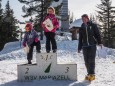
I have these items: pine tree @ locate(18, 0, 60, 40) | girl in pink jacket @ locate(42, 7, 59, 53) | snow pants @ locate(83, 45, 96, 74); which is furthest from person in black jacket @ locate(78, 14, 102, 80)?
pine tree @ locate(18, 0, 60, 40)

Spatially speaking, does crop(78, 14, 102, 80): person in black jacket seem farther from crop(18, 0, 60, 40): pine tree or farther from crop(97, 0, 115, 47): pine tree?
crop(97, 0, 115, 47): pine tree

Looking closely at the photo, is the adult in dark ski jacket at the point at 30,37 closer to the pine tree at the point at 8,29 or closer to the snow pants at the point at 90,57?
the snow pants at the point at 90,57


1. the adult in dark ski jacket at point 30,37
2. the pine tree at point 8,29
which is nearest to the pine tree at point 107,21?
the pine tree at point 8,29

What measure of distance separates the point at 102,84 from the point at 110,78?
3.74 ft

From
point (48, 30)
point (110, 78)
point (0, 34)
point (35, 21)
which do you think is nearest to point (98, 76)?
point (110, 78)

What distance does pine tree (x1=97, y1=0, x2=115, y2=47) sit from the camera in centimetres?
5222

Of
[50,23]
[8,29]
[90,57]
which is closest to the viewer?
[90,57]

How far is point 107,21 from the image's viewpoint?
176 ft

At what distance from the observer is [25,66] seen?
34.3 feet

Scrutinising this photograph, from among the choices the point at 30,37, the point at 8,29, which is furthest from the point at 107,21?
the point at 30,37

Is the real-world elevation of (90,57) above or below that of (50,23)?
below

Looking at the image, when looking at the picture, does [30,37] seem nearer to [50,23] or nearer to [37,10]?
[50,23]

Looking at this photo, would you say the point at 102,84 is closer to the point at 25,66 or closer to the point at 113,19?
the point at 25,66

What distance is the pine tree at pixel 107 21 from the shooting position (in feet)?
171
